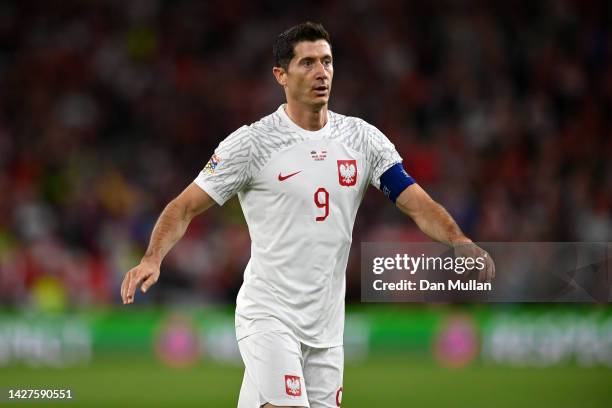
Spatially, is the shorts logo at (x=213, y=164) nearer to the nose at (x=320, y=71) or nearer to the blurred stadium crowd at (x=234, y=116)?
the nose at (x=320, y=71)

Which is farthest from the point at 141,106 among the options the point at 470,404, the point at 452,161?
the point at 470,404

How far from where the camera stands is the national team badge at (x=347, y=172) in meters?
5.14

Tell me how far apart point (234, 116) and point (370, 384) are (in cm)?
523

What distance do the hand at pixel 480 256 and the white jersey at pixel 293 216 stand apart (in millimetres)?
537

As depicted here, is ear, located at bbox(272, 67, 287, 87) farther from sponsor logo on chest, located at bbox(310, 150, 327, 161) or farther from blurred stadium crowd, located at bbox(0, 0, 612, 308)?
blurred stadium crowd, located at bbox(0, 0, 612, 308)

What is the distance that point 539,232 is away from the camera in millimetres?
12000

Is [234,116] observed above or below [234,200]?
above

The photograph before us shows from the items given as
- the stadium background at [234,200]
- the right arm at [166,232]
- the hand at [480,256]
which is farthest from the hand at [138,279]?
the stadium background at [234,200]

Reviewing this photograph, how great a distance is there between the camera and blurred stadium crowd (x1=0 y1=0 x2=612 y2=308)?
12117 mm

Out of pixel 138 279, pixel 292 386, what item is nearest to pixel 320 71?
pixel 138 279

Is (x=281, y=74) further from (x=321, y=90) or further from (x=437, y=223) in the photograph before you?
(x=437, y=223)

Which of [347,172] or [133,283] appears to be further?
[347,172]

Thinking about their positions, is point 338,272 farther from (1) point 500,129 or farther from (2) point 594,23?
(2) point 594,23

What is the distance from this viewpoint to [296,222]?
5.06 metres
